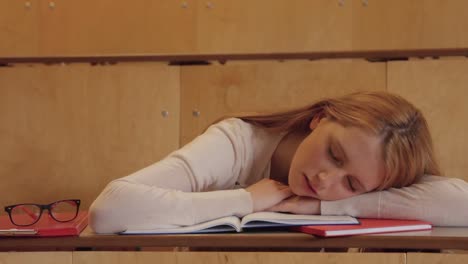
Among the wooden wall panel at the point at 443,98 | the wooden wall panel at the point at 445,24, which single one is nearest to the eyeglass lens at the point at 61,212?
the wooden wall panel at the point at 443,98

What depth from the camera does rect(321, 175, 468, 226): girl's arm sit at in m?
0.86

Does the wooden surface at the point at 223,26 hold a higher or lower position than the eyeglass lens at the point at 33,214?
higher

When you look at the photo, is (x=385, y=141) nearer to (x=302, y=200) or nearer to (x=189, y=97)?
(x=302, y=200)

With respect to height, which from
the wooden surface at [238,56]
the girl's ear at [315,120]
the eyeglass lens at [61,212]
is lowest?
the eyeglass lens at [61,212]

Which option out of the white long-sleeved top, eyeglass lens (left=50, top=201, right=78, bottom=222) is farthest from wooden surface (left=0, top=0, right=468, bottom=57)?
eyeglass lens (left=50, top=201, right=78, bottom=222)

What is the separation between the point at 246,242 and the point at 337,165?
18 centimetres

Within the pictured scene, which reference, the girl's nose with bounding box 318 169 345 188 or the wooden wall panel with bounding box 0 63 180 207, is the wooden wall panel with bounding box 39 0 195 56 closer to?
the wooden wall panel with bounding box 0 63 180 207

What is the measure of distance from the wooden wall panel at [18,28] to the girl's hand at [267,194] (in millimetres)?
674

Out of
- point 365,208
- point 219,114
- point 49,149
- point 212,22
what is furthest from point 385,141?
point 49,149

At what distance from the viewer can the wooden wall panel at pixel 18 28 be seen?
133 cm

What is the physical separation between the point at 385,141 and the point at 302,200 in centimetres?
14
